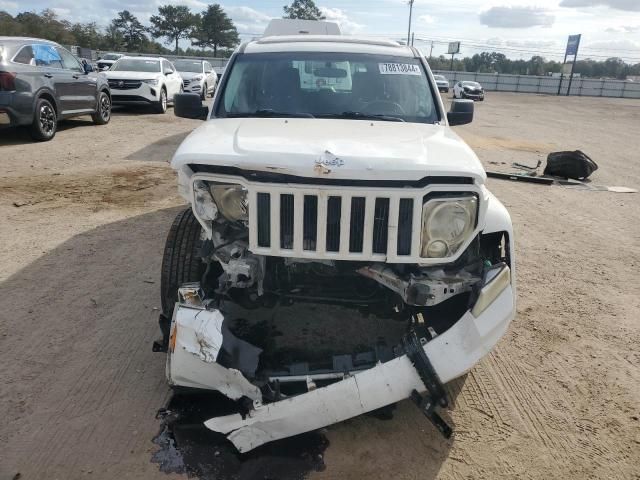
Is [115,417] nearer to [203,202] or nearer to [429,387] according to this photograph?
[203,202]

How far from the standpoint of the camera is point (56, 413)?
277 centimetres

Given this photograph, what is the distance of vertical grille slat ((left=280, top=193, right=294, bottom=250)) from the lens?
8.18 feet

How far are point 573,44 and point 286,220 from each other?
58.2 metres

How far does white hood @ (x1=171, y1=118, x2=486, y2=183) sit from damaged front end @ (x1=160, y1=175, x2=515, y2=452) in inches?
5.0

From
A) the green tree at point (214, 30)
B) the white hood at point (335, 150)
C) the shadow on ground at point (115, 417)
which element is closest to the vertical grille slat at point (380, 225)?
the white hood at point (335, 150)

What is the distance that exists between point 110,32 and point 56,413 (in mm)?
62811

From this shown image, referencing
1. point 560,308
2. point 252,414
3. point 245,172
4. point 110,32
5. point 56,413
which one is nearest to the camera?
point 252,414

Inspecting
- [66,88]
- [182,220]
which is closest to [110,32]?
Answer: [66,88]

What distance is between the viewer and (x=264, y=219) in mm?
2525

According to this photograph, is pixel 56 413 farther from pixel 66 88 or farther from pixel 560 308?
pixel 66 88

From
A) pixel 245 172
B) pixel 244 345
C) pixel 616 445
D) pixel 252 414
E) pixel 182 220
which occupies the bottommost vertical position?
pixel 616 445

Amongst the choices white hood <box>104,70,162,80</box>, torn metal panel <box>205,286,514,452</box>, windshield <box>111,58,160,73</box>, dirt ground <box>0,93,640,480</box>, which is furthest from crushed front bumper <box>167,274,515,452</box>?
windshield <box>111,58,160,73</box>

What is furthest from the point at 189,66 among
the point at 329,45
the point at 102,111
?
the point at 329,45

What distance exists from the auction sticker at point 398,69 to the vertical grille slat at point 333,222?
1.97m
